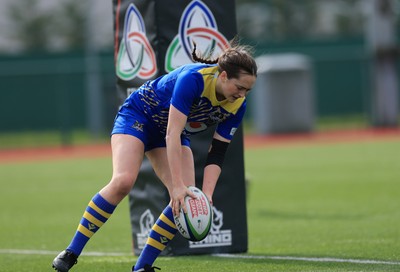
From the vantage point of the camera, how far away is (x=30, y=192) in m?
15.1

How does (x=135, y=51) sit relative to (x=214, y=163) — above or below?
above

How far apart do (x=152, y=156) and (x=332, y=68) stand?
22.8m

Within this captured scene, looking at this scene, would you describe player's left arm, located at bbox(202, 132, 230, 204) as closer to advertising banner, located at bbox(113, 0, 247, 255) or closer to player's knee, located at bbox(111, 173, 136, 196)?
player's knee, located at bbox(111, 173, 136, 196)

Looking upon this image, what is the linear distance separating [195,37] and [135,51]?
55cm

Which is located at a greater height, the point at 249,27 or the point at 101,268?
the point at 249,27

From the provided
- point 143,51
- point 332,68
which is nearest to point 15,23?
point 332,68

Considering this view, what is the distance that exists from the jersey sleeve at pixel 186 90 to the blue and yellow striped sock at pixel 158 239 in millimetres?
855

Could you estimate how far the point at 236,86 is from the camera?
6324 millimetres

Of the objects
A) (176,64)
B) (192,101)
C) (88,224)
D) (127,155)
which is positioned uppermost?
(176,64)

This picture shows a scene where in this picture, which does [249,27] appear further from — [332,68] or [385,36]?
[385,36]

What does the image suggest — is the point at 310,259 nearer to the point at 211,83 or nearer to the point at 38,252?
the point at 211,83

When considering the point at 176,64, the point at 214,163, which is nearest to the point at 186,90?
the point at 214,163

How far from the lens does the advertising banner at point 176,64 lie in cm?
809

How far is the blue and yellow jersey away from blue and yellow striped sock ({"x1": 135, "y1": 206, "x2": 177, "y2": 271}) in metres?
0.67
